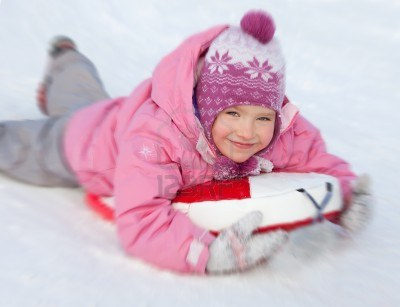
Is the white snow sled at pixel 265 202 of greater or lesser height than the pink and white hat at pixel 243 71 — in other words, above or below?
below

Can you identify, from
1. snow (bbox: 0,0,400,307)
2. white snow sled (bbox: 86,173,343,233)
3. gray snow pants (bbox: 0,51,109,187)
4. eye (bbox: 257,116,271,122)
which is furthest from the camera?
gray snow pants (bbox: 0,51,109,187)

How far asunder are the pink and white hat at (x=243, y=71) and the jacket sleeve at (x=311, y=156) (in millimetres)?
234

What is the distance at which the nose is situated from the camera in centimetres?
117

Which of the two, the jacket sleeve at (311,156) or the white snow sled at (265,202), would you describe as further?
the jacket sleeve at (311,156)

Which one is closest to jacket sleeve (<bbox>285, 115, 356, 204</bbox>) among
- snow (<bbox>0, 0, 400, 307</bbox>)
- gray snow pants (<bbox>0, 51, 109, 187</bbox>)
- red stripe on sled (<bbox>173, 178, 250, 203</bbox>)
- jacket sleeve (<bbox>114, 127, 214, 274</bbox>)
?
snow (<bbox>0, 0, 400, 307</bbox>)

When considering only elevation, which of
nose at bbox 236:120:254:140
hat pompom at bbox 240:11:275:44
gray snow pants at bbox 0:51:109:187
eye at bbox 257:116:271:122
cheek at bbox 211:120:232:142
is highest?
hat pompom at bbox 240:11:275:44

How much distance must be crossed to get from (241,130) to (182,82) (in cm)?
17

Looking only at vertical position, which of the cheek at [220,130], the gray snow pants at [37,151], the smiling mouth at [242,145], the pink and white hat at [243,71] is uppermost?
the pink and white hat at [243,71]

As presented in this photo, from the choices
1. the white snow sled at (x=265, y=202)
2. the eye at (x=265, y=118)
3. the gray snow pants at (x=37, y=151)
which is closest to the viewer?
the white snow sled at (x=265, y=202)

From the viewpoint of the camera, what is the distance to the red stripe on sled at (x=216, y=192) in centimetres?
114

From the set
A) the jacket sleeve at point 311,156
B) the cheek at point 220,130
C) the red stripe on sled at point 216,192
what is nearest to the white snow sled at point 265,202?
the red stripe on sled at point 216,192

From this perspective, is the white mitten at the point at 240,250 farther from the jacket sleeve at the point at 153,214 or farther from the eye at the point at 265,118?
the eye at the point at 265,118

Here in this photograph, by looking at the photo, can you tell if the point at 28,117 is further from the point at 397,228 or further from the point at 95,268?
the point at 397,228

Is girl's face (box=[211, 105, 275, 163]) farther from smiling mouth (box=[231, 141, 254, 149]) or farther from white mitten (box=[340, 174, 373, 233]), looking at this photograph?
white mitten (box=[340, 174, 373, 233])
